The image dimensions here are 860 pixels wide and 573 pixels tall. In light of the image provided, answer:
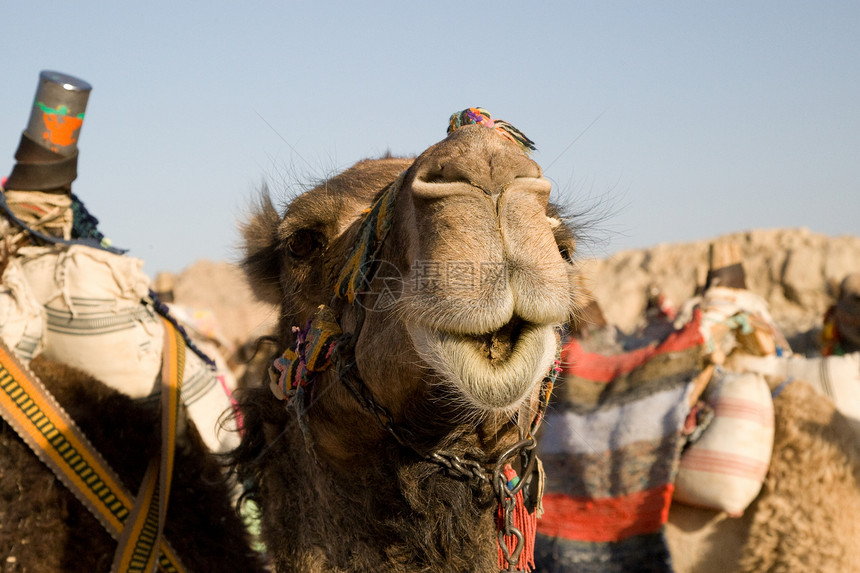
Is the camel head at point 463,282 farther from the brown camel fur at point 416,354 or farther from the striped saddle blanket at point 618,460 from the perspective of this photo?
the striped saddle blanket at point 618,460

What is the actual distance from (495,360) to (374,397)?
429 mm

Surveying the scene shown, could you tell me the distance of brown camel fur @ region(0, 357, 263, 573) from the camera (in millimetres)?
2463

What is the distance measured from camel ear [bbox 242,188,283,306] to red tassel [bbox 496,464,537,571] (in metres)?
1.11

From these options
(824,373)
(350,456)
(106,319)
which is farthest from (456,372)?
(824,373)

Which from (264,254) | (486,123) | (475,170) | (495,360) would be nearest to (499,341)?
(495,360)

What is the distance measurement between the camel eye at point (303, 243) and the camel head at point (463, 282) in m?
0.44

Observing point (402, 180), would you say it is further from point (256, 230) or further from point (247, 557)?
point (247, 557)

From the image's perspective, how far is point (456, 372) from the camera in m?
1.57

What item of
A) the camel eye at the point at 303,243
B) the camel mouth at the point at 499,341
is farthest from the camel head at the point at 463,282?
the camel eye at the point at 303,243

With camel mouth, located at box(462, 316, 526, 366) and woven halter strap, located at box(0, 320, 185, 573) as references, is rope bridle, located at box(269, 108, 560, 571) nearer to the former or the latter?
camel mouth, located at box(462, 316, 526, 366)

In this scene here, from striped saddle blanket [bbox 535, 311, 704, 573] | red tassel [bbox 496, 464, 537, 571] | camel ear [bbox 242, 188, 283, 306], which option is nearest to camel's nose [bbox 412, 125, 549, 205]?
red tassel [bbox 496, 464, 537, 571]

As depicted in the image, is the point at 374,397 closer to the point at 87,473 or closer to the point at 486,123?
the point at 486,123

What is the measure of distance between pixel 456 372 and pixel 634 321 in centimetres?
1732

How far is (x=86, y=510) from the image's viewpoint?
258cm
